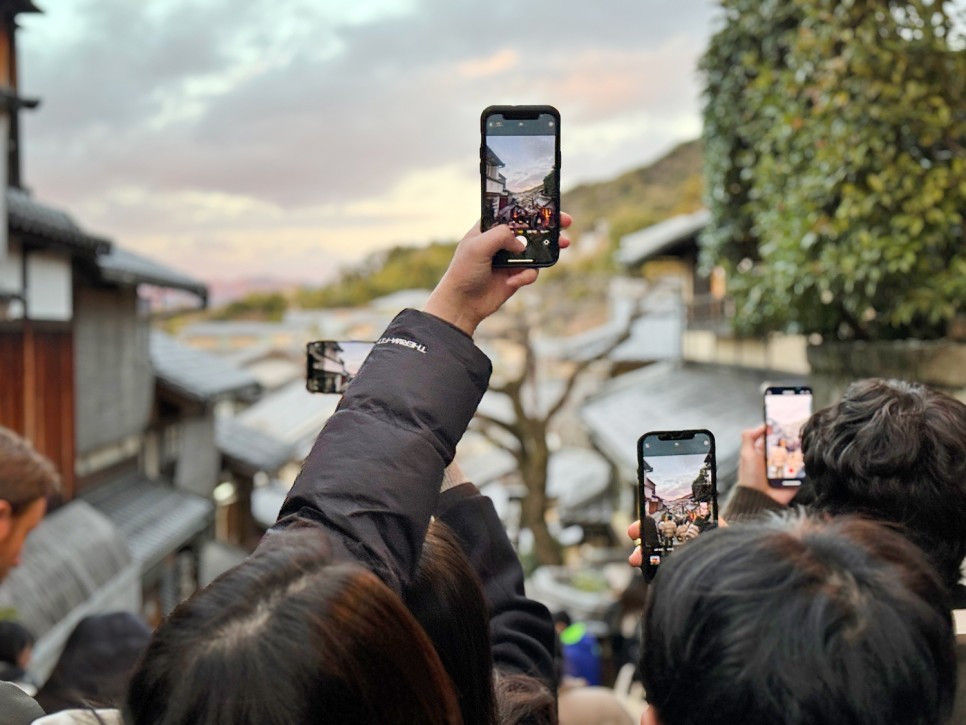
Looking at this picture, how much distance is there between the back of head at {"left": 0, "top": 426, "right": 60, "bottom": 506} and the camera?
3.31 metres

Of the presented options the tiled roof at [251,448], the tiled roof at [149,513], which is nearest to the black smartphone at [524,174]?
the tiled roof at [149,513]

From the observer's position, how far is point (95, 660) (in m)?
3.49

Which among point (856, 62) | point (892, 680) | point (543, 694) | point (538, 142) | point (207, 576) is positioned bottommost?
point (207, 576)

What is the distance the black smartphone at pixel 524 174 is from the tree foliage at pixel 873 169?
4.91m

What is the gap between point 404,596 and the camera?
1.44 metres

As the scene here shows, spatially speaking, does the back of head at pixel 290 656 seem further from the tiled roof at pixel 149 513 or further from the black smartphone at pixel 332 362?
the tiled roof at pixel 149 513

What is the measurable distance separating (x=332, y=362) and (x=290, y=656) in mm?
1431

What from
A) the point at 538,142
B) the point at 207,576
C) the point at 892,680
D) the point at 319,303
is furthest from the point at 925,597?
the point at 319,303

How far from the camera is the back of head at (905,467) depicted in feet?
6.61

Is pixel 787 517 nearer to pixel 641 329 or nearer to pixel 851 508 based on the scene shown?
pixel 851 508

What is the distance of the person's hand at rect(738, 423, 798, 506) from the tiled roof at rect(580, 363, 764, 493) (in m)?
6.52

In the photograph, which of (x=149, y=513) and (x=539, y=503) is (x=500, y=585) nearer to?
(x=149, y=513)

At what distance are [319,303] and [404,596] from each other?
62.2 metres

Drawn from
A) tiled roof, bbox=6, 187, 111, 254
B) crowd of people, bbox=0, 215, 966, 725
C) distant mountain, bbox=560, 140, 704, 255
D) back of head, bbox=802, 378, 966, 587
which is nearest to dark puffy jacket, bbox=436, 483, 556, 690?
crowd of people, bbox=0, 215, 966, 725
